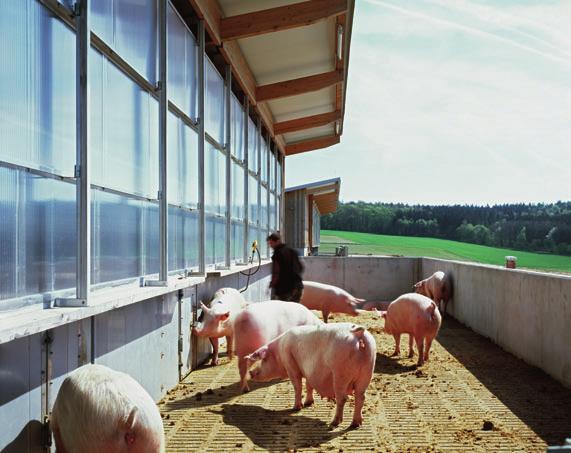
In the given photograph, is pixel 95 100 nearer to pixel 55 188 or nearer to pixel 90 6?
pixel 90 6

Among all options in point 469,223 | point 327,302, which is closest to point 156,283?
point 327,302

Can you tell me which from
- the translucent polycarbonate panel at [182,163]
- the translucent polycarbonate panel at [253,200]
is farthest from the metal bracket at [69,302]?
the translucent polycarbonate panel at [253,200]

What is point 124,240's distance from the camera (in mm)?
4664

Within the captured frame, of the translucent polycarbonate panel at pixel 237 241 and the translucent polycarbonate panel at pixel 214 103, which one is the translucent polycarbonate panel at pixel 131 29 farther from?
the translucent polycarbonate panel at pixel 237 241

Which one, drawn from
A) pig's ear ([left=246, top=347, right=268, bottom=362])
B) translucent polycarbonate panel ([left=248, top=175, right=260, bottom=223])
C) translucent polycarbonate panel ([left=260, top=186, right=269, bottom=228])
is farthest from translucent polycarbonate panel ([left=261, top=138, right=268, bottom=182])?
pig's ear ([left=246, top=347, right=268, bottom=362])

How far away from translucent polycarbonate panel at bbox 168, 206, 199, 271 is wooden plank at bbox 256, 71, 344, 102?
485 cm

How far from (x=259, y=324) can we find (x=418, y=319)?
216 cm

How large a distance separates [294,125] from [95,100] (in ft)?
36.7

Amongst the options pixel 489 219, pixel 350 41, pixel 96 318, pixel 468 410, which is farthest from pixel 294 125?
pixel 489 219

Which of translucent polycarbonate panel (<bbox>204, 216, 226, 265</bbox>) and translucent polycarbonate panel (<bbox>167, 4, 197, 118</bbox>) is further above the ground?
translucent polycarbonate panel (<bbox>167, 4, 197, 118</bbox>)

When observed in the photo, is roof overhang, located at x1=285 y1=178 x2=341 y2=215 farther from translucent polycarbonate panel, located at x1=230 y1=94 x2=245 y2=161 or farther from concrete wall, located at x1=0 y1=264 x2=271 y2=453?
concrete wall, located at x1=0 y1=264 x2=271 y2=453

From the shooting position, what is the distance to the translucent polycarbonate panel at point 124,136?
418 centimetres

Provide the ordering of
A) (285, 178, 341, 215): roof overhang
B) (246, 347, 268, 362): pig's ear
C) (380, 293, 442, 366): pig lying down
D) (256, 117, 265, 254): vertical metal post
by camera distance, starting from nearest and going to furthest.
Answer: (246, 347, 268, 362): pig's ear → (380, 293, 442, 366): pig lying down → (256, 117, 265, 254): vertical metal post → (285, 178, 341, 215): roof overhang

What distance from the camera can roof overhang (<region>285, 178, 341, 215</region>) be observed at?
2064 cm
